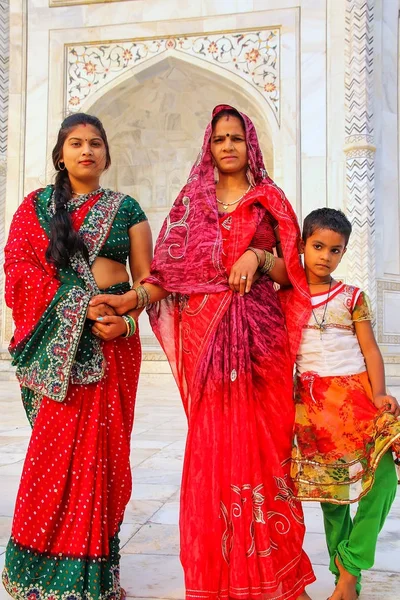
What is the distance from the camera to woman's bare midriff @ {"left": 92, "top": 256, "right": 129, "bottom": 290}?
1.57 meters

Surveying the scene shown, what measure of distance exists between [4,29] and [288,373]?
7.50 m

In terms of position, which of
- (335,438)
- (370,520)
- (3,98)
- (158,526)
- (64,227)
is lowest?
(158,526)

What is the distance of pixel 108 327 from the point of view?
148 centimetres

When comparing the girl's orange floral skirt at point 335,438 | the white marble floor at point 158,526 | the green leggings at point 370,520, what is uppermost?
the girl's orange floral skirt at point 335,438

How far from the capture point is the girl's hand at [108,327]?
1.48 m

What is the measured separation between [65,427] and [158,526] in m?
0.78

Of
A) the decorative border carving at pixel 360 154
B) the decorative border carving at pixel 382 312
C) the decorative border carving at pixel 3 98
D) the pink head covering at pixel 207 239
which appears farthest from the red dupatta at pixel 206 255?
the decorative border carving at pixel 3 98

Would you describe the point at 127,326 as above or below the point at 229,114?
below

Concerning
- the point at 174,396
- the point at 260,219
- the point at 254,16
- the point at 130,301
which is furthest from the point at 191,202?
the point at 254,16

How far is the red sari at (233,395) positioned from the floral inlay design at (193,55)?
5844mm

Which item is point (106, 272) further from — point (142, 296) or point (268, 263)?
point (268, 263)

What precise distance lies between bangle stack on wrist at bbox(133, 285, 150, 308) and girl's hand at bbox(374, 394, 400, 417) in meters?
0.58

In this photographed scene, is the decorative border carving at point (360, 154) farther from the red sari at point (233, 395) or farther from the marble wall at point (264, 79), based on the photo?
the red sari at point (233, 395)

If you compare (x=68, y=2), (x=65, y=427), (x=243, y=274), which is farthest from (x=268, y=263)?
(x=68, y=2)
